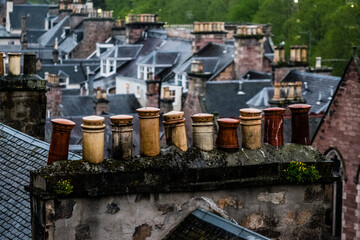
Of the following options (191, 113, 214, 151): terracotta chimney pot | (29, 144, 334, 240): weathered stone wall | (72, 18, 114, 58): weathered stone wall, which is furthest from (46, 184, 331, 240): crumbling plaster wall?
(72, 18, 114, 58): weathered stone wall

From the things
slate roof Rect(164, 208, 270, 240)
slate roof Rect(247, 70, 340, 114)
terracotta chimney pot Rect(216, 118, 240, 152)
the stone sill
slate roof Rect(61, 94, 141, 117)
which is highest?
terracotta chimney pot Rect(216, 118, 240, 152)

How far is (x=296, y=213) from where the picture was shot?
45.1ft

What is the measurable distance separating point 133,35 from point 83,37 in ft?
63.1

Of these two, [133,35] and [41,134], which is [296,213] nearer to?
[41,134]

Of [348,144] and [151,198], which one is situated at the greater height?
[151,198]

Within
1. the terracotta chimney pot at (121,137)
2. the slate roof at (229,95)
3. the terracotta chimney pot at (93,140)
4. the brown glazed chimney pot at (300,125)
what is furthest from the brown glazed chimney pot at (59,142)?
the slate roof at (229,95)

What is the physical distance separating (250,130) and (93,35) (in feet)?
346

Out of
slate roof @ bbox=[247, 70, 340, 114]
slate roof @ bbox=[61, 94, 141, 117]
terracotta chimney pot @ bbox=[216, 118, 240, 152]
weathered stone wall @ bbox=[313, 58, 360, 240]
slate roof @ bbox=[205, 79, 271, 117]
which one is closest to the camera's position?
terracotta chimney pot @ bbox=[216, 118, 240, 152]

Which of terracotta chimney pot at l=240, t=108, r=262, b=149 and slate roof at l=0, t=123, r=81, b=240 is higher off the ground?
terracotta chimney pot at l=240, t=108, r=262, b=149

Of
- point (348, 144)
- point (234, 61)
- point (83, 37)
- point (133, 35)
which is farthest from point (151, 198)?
point (83, 37)

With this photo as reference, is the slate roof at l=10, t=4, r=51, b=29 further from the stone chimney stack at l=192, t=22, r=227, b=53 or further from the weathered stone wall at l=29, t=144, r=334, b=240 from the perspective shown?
the weathered stone wall at l=29, t=144, r=334, b=240

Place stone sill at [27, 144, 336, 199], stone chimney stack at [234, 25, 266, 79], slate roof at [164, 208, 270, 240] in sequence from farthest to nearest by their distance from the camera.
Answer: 1. stone chimney stack at [234, 25, 266, 79]
2. slate roof at [164, 208, 270, 240]
3. stone sill at [27, 144, 336, 199]

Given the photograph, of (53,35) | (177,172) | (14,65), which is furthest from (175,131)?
(53,35)

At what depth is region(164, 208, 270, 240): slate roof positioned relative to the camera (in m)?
12.3
